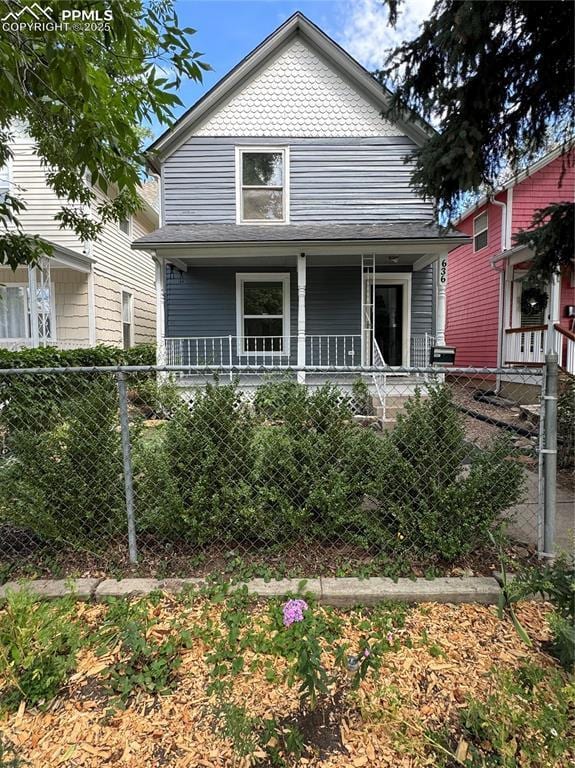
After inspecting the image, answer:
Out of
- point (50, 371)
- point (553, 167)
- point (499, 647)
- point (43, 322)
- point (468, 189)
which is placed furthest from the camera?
point (553, 167)

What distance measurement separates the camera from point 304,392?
108 inches

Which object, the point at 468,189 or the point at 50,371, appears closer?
the point at 50,371

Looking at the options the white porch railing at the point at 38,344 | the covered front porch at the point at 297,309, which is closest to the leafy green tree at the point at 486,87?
the covered front porch at the point at 297,309

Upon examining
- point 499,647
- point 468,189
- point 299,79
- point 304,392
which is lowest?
point 499,647

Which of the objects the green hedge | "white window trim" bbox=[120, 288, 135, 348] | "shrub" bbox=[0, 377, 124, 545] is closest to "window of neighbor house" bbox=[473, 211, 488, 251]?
the green hedge

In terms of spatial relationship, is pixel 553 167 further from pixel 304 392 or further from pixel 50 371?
pixel 50 371

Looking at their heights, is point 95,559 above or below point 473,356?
below

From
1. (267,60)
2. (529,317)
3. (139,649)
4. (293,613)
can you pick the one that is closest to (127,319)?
(267,60)

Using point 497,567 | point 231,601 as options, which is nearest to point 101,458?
point 231,601

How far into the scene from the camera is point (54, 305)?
33.4 feet

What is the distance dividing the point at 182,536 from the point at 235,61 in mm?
9972

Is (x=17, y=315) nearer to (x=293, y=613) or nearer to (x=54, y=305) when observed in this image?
(x=54, y=305)

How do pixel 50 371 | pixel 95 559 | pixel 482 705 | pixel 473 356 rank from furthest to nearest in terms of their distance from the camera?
pixel 473 356
pixel 95 559
pixel 50 371
pixel 482 705

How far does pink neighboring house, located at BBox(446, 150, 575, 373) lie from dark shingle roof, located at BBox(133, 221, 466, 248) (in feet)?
5.30
